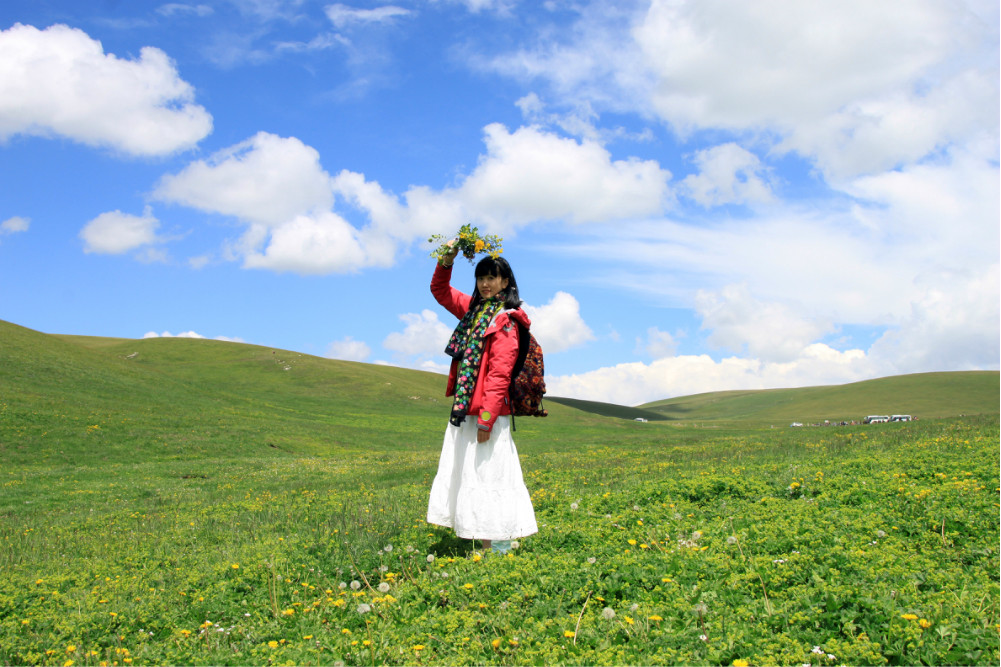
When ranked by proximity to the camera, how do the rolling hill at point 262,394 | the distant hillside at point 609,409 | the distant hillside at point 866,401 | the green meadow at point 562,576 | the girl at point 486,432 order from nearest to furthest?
the green meadow at point 562,576
the girl at point 486,432
the rolling hill at point 262,394
the distant hillside at point 866,401
the distant hillside at point 609,409

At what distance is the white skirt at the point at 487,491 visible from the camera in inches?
264

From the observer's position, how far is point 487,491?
6734 mm

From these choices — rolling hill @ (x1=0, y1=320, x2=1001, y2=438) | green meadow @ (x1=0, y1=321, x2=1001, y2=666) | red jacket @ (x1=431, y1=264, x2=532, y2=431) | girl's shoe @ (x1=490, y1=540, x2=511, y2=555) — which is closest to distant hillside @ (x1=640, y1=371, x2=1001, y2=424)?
rolling hill @ (x1=0, y1=320, x2=1001, y2=438)

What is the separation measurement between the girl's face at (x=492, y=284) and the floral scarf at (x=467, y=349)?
8cm

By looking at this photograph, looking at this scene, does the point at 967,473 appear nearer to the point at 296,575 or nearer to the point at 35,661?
the point at 296,575

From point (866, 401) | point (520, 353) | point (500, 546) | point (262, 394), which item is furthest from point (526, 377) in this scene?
point (866, 401)

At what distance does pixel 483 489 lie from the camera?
265 inches

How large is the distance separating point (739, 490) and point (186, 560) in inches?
297

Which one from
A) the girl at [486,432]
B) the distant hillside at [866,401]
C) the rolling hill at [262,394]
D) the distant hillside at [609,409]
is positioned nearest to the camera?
the girl at [486,432]

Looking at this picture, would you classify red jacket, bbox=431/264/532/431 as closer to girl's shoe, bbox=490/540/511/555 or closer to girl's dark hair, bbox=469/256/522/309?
girl's dark hair, bbox=469/256/522/309

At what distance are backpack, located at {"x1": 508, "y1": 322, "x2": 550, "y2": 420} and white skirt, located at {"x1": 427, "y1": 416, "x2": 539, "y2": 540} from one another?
→ 0.30 m

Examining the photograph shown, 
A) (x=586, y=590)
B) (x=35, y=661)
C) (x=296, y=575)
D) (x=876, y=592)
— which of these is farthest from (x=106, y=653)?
(x=876, y=592)

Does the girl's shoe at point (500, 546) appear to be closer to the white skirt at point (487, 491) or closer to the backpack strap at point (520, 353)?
the white skirt at point (487, 491)

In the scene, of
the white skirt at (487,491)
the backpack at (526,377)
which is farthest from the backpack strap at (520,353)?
the white skirt at (487,491)
